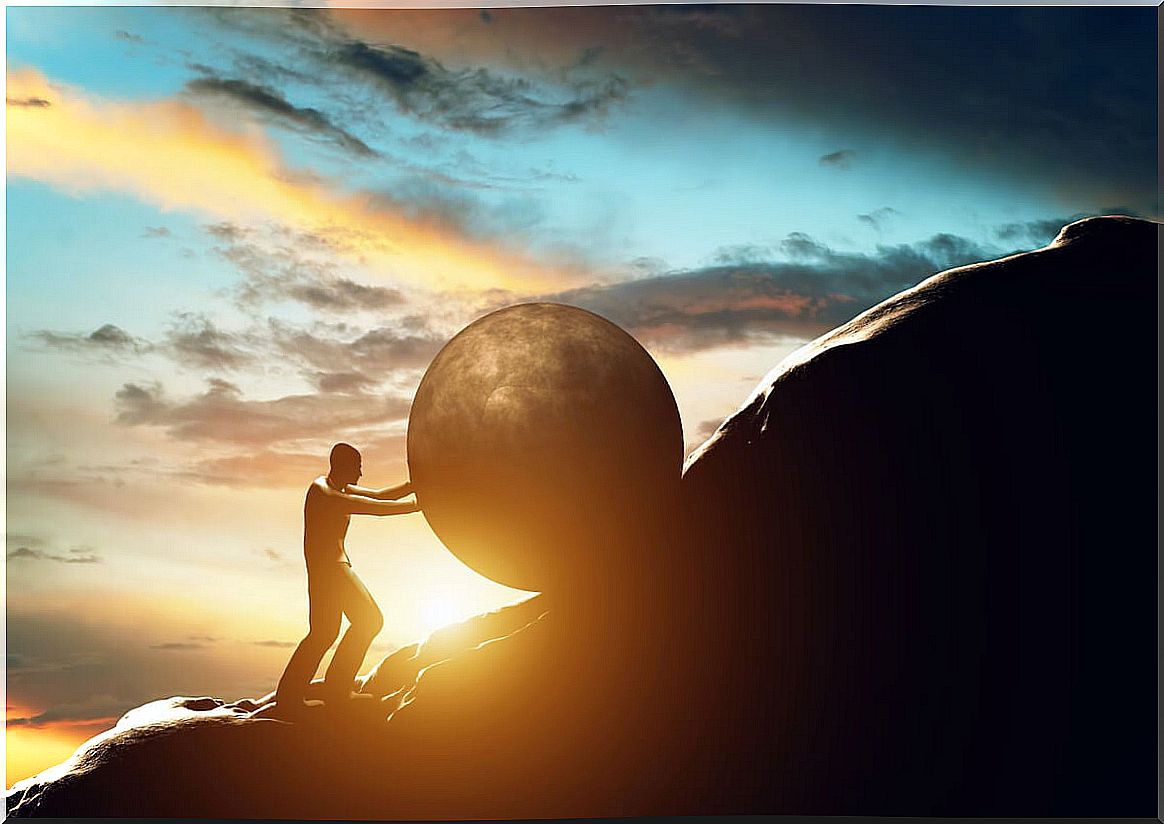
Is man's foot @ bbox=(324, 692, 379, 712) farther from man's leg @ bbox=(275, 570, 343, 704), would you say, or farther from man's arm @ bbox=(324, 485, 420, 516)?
man's arm @ bbox=(324, 485, 420, 516)

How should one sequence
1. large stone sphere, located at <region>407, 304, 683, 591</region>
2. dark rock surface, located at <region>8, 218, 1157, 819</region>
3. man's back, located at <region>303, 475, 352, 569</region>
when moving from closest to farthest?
large stone sphere, located at <region>407, 304, 683, 591</region> → dark rock surface, located at <region>8, 218, 1157, 819</region> → man's back, located at <region>303, 475, 352, 569</region>

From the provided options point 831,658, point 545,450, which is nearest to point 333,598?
point 545,450

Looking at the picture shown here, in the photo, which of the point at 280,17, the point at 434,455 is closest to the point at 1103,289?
the point at 434,455

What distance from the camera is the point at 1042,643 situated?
7.75 m

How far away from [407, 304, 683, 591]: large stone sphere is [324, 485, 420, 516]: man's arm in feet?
0.68

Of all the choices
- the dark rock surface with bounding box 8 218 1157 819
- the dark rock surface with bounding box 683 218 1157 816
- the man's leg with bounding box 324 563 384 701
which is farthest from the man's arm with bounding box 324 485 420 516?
the dark rock surface with bounding box 683 218 1157 816

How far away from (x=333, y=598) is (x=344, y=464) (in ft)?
2.75

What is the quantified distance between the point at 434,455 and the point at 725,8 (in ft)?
16.5

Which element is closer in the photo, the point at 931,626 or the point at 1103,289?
the point at 931,626

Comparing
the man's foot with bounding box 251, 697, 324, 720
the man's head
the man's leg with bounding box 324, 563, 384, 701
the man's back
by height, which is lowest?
the man's foot with bounding box 251, 697, 324, 720

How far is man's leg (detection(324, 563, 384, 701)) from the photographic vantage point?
7.59 meters

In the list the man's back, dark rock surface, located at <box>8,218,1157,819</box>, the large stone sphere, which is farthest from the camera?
the man's back

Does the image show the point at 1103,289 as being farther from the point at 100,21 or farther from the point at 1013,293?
the point at 100,21

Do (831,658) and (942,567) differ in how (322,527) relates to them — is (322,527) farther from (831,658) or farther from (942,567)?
(942,567)
